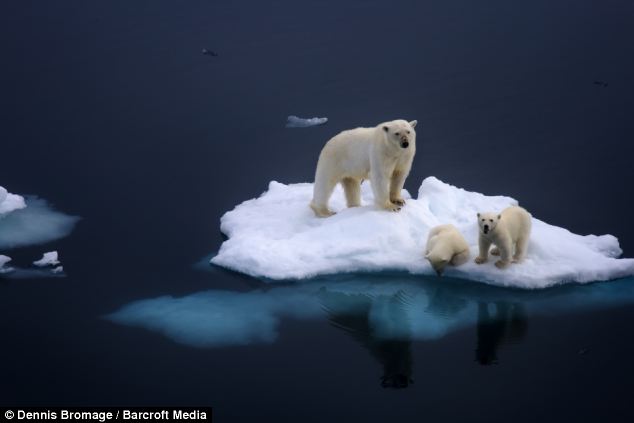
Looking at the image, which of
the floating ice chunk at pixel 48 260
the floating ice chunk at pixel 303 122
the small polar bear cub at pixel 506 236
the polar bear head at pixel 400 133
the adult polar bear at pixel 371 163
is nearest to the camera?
the small polar bear cub at pixel 506 236

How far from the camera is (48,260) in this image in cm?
1015

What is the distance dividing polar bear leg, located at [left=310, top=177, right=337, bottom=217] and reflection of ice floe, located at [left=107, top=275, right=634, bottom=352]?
48.6 inches

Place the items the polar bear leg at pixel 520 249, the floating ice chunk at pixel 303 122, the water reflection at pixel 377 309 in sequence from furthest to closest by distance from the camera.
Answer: the floating ice chunk at pixel 303 122
the polar bear leg at pixel 520 249
the water reflection at pixel 377 309

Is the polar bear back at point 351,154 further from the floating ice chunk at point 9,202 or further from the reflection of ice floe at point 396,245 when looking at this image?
the floating ice chunk at point 9,202

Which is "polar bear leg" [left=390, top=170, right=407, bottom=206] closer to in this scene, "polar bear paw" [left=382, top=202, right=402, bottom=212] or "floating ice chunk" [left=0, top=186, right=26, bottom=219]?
"polar bear paw" [left=382, top=202, right=402, bottom=212]

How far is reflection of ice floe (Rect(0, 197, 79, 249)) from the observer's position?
10.7 m

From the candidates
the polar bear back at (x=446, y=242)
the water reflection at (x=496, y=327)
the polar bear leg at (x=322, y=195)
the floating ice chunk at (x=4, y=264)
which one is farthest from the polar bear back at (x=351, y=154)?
the floating ice chunk at (x=4, y=264)

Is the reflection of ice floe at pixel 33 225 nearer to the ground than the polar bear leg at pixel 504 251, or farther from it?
farther from it

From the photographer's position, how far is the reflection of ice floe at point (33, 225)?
10703 mm

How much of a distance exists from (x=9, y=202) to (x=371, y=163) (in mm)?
5032

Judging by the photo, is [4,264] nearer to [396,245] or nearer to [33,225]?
[33,225]

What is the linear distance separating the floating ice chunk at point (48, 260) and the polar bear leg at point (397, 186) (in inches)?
160

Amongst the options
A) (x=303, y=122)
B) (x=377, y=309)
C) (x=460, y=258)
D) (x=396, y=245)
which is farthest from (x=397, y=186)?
(x=303, y=122)

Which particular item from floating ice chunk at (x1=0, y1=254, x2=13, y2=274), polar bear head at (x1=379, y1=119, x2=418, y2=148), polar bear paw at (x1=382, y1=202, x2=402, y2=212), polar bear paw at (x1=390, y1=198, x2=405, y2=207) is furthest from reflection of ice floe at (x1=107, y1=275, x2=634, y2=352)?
floating ice chunk at (x1=0, y1=254, x2=13, y2=274)
